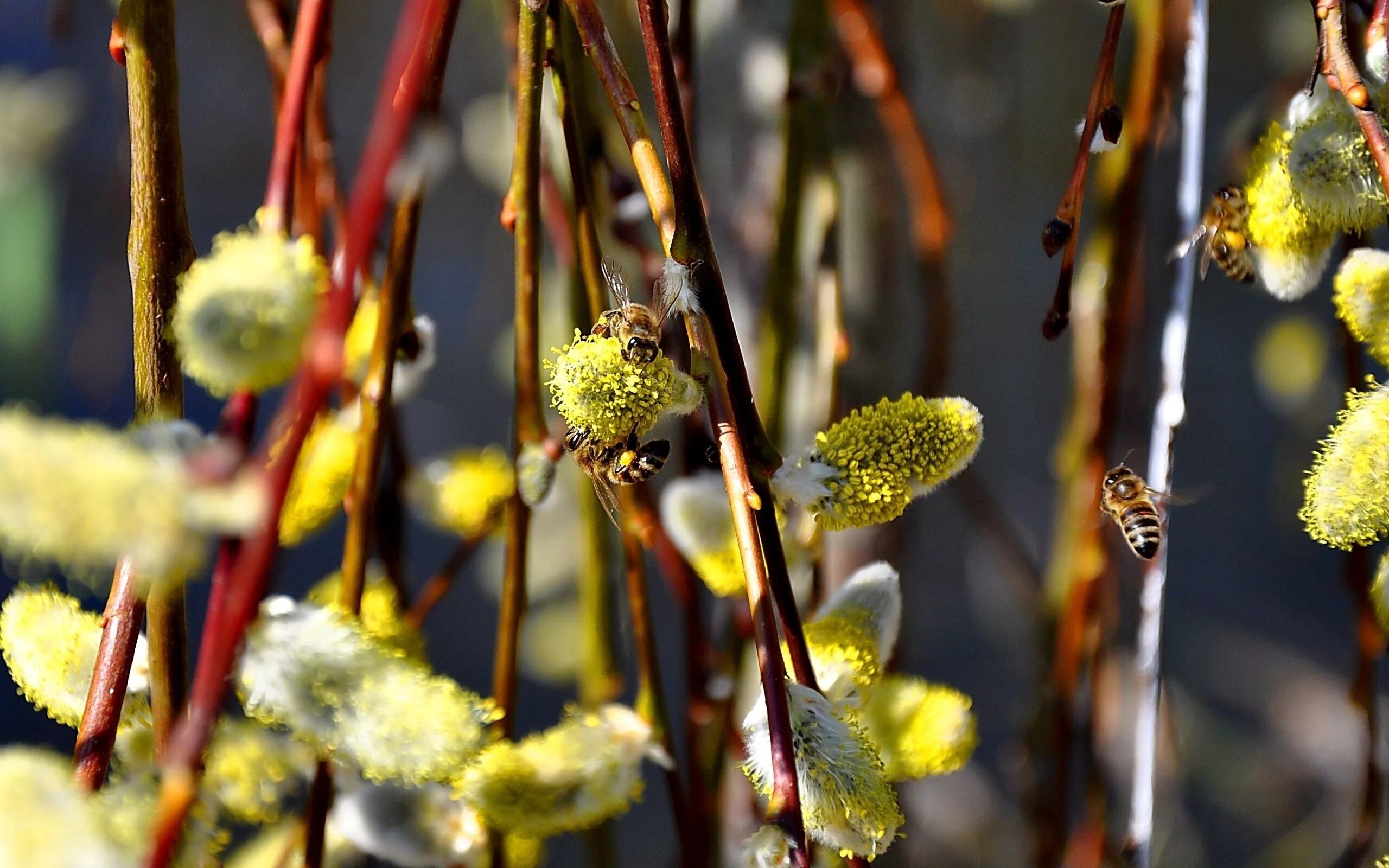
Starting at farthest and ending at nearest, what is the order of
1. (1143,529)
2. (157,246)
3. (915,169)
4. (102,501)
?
1. (915,169)
2. (1143,529)
3. (157,246)
4. (102,501)

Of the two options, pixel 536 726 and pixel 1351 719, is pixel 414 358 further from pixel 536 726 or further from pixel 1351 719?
pixel 1351 719

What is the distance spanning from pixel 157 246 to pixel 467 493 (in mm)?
183

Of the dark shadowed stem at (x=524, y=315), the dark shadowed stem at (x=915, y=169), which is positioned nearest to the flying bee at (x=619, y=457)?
the dark shadowed stem at (x=524, y=315)

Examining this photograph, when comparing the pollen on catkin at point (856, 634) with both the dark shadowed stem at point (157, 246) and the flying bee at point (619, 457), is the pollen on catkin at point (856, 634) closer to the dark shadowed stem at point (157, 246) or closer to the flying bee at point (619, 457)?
the flying bee at point (619, 457)

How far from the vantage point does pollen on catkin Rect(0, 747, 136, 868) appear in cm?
18

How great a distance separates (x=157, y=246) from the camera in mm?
269

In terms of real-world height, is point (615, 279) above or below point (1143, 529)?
above

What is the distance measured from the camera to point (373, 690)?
0.71ft

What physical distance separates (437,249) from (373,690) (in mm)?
468

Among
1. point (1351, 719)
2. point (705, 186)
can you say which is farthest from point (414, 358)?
point (1351, 719)

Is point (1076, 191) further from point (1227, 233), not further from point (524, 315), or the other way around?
point (524, 315)

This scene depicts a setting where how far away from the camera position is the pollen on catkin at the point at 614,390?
250 millimetres

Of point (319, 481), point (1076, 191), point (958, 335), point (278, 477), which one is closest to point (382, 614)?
point (319, 481)

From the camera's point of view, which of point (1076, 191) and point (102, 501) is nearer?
point (102, 501)
